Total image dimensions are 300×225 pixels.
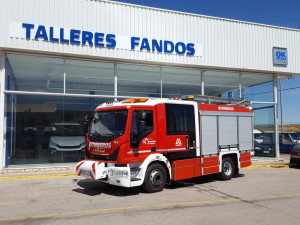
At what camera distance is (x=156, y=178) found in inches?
336

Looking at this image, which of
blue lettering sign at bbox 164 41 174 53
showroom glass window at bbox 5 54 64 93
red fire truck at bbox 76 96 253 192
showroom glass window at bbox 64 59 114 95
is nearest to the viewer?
red fire truck at bbox 76 96 253 192

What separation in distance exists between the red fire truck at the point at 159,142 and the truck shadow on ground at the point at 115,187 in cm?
53

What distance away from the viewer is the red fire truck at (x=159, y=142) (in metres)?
7.98

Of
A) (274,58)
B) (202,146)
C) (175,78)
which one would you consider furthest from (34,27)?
(274,58)

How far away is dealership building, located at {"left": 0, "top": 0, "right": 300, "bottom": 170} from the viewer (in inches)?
483

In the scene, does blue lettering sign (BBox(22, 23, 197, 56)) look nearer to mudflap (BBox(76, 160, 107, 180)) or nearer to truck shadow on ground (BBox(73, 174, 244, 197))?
truck shadow on ground (BBox(73, 174, 244, 197))

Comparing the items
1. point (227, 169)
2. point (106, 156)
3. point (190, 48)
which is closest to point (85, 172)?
Result: point (106, 156)

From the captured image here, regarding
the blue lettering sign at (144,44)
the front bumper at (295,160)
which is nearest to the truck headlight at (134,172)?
the blue lettering sign at (144,44)

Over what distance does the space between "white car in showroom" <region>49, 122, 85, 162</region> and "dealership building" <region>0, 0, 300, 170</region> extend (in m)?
0.04

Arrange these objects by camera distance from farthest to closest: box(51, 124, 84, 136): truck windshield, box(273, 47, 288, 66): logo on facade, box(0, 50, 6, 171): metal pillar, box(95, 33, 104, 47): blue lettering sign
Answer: box(273, 47, 288, 66): logo on facade < box(95, 33, 104, 47): blue lettering sign < box(51, 124, 84, 136): truck windshield < box(0, 50, 6, 171): metal pillar

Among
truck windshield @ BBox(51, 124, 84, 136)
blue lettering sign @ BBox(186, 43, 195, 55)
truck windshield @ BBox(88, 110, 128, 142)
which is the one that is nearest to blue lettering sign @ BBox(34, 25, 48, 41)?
truck windshield @ BBox(51, 124, 84, 136)

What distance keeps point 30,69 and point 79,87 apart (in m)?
2.21

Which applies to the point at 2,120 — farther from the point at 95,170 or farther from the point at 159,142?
the point at 159,142

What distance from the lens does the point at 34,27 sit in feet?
39.9
